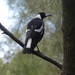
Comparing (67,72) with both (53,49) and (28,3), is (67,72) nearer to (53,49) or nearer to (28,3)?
(53,49)

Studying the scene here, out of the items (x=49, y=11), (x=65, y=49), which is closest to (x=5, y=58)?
(x=49, y=11)

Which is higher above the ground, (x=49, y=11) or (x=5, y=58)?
(x=49, y=11)

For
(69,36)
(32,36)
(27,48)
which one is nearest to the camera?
(69,36)

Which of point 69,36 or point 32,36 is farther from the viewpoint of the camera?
point 32,36

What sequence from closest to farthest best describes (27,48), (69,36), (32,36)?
(69,36) → (27,48) → (32,36)

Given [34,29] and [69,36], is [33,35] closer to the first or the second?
[34,29]

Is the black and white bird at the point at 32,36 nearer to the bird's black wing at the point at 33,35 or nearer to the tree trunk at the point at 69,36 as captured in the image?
the bird's black wing at the point at 33,35

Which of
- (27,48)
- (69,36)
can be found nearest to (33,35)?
(27,48)

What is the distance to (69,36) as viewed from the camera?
0.70 metres

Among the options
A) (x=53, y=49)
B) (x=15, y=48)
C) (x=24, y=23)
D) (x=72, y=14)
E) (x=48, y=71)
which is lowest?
(x=48, y=71)

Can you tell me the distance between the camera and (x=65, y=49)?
708 mm

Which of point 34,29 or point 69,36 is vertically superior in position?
point 69,36

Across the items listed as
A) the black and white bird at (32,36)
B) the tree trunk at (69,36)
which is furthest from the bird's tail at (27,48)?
the tree trunk at (69,36)

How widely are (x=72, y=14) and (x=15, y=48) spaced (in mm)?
750
